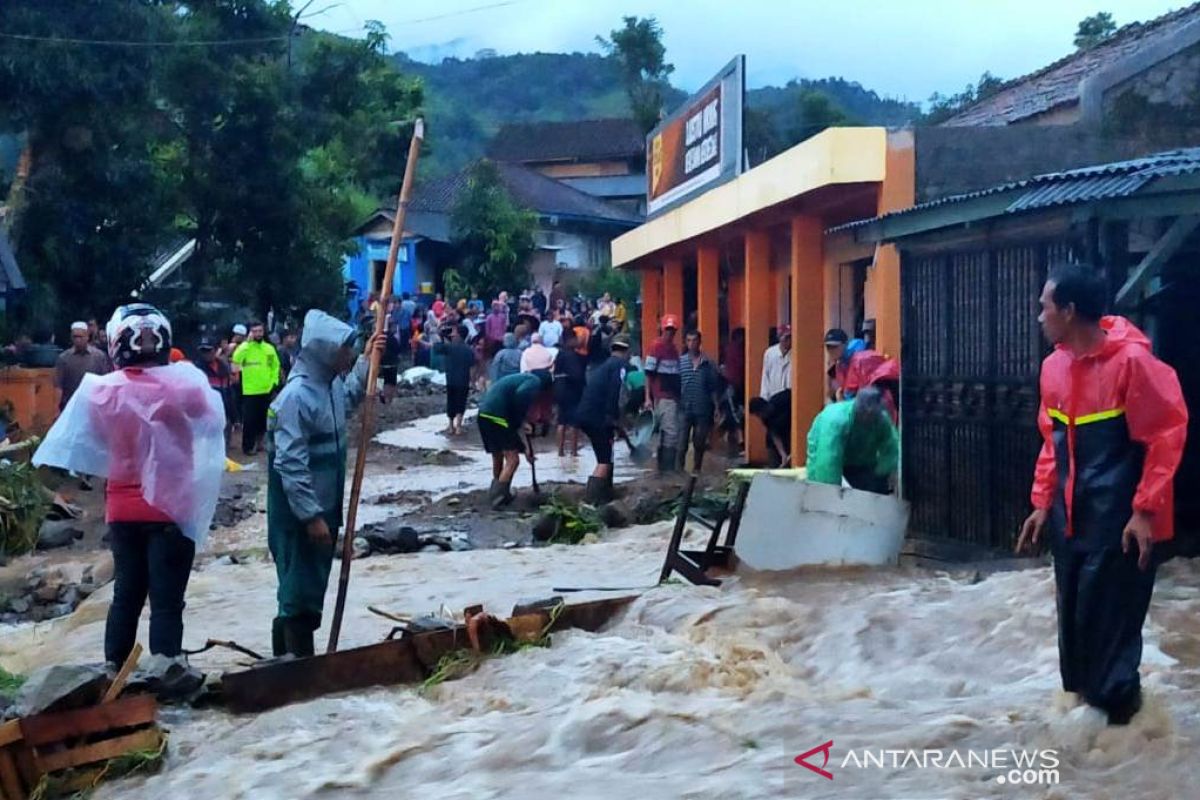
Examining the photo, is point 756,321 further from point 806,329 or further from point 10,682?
point 10,682

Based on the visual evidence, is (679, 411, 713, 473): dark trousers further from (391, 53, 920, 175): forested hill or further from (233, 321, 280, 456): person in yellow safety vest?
(391, 53, 920, 175): forested hill

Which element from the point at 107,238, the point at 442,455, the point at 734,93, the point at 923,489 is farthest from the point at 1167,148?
the point at 107,238

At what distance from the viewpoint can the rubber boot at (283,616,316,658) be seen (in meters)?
7.17

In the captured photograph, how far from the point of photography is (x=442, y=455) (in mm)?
19688

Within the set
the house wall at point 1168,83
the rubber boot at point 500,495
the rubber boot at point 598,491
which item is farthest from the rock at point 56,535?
the house wall at point 1168,83

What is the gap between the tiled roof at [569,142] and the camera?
57125 millimetres

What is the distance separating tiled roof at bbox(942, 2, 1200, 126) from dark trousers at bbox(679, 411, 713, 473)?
4905mm

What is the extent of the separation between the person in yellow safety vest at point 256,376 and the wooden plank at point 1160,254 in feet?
43.5

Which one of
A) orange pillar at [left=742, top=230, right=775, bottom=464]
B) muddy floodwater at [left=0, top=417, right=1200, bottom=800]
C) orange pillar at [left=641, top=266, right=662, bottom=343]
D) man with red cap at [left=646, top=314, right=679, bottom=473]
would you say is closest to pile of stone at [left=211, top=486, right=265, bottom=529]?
man with red cap at [left=646, top=314, right=679, bottom=473]

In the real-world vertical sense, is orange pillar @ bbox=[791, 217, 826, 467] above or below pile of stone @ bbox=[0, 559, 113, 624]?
above

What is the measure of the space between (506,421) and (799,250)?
366 centimetres

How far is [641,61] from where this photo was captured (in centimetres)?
5312

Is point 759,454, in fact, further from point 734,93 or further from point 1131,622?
point 1131,622

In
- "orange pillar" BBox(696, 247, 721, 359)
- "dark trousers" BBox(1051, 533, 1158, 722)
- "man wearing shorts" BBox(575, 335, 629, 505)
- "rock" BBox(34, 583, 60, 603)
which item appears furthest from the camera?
"orange pillar" BBox(696, 247, 721, 359)
